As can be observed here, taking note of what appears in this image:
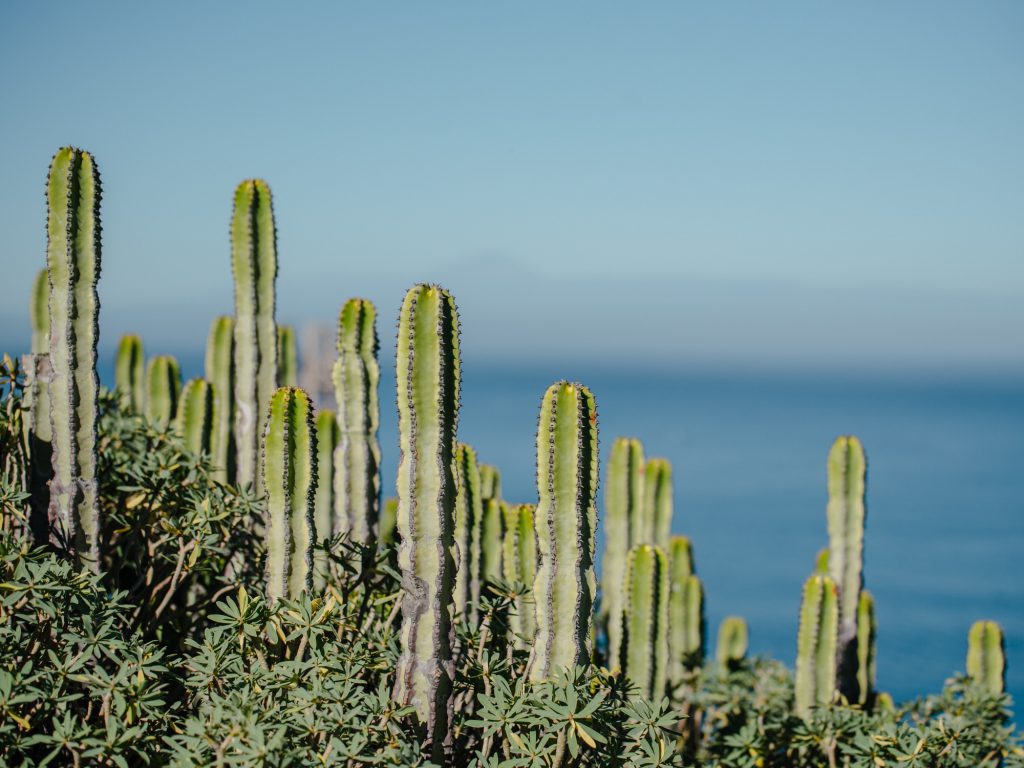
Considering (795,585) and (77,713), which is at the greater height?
(795,585)

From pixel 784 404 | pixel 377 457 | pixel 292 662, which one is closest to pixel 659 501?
pixel 377 457

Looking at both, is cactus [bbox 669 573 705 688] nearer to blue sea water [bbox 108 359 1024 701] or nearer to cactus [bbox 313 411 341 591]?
blue sea water [bbox 108 359 1024 701]

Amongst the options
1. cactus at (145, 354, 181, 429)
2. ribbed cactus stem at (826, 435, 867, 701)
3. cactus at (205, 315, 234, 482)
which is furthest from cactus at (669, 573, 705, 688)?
cactus at (145, 354, 181, 429)

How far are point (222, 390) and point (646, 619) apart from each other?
12.1ft

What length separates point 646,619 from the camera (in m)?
6.92

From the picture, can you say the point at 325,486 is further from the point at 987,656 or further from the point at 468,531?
the point at 987,656

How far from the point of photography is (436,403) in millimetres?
4965

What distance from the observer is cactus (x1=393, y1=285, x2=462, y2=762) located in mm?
4965

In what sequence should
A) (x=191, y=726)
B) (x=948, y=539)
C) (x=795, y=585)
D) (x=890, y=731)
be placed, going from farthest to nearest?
(x=948, y=539) → (x=795, y=585) → (x=890, y=731) → (x=191, y=726)

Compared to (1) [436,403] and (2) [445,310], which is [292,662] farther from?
(2) [445,310]

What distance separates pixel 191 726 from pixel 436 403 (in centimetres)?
176

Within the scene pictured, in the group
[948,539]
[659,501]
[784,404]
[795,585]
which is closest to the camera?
[659,501]

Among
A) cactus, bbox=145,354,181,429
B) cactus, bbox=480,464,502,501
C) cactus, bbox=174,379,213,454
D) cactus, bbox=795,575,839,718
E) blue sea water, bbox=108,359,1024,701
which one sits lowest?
cactus, bbox=795,575,839,718

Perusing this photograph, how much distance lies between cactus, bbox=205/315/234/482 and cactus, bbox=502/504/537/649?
2.15 meters
